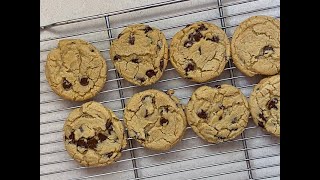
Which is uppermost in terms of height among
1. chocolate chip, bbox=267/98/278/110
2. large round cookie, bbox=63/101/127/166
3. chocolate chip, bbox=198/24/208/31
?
chocolate chip, bbox=198/24/208/31

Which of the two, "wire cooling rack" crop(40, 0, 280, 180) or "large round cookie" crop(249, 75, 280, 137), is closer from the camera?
"large round cookie" crop(249, 75, 280, 137)

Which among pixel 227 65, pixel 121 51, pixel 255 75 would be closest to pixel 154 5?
pixel 121 51

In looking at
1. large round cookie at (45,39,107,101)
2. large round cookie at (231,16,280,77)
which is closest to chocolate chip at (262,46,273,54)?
large round cookie at (231,16,280,77)

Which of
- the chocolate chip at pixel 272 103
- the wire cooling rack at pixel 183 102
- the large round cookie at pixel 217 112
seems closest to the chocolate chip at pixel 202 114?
the large round cookie at pixel 217 112

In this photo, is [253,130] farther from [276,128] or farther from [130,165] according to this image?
[130,165]

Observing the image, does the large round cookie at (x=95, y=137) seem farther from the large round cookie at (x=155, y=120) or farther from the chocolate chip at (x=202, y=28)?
the chocolate chip at (x=202, y=28)

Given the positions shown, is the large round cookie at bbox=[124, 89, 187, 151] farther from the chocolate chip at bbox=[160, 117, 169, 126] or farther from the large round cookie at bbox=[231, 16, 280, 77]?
the large round cookie at bbox=[231, 16, 280, 77]
